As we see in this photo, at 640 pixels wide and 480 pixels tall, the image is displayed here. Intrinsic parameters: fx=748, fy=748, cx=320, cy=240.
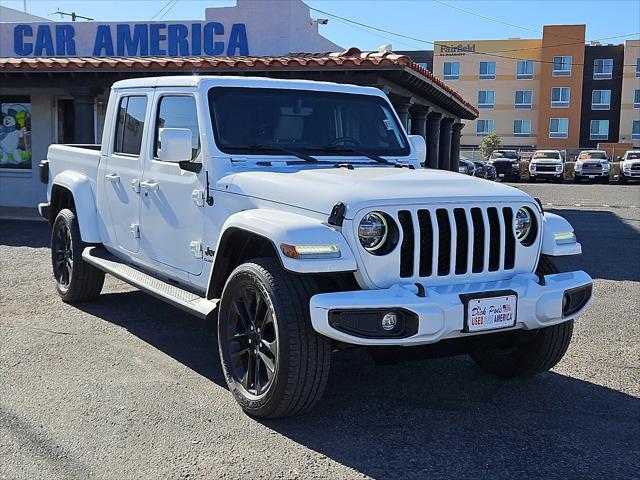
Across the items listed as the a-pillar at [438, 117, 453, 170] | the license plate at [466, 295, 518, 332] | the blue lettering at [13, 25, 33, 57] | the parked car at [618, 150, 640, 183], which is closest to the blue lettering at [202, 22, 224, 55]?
the blue lettering at [13, 25, 33, 57]

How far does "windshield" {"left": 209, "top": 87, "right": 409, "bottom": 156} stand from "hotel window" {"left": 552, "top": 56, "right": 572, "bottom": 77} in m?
57.2

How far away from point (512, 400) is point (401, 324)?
1290 millimetres

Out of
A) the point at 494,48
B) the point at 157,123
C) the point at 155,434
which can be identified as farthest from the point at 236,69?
the point at 494,48

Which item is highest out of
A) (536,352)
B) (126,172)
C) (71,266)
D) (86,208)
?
(126,172)

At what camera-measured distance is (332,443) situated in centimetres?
394

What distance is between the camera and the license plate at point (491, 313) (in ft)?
12.8

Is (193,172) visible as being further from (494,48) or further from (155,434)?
(494,48)

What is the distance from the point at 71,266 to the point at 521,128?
5803cm

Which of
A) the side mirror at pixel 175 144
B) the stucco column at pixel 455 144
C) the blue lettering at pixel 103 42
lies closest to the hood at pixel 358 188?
the side mirror at pixel 175 144

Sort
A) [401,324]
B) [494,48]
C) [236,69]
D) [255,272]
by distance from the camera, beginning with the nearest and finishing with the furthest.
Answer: [401,324] < [255,272] < [236,69] < [494,48]

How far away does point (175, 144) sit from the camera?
190 inches

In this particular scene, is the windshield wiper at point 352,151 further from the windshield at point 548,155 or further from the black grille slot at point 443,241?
the windshield at point 548,155

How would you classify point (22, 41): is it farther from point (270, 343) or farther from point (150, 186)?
point (270, 343)

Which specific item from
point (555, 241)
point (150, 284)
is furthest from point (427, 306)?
point (150, 284)
